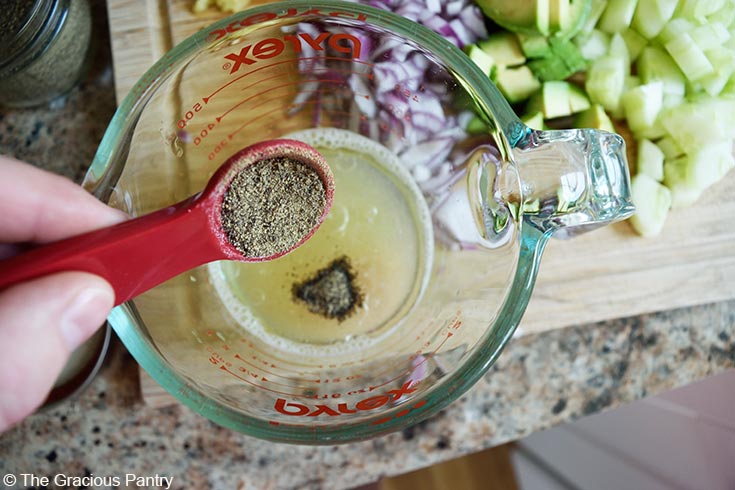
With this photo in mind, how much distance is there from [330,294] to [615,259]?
0.56m

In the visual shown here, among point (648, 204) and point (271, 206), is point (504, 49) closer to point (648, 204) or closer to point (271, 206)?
point (648, 204)

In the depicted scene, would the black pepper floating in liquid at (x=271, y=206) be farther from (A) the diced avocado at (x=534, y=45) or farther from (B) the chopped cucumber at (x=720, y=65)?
(B) the chopped cucumber at (x=720, y=65)

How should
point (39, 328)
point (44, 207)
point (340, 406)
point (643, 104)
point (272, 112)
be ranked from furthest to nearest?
1. point (643, 104)
2. point (272, 112)
3. point (340, 406)
4. point (44, 207)
5. point (39, 328)

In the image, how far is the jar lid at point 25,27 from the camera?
101cm

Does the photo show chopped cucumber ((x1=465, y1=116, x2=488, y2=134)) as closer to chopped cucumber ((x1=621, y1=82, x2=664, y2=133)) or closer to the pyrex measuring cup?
the pyrex measuring cup

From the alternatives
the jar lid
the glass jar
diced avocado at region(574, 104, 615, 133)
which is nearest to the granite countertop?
the glass jar

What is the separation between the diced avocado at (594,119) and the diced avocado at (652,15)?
0.18 m

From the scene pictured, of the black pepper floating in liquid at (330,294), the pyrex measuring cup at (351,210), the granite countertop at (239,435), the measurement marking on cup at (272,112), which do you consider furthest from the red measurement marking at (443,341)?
the measurement marking on cup at (272,112)

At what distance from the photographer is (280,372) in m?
1.01

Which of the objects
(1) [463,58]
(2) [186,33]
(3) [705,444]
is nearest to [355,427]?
(1) [463,58]

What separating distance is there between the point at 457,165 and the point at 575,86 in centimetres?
37

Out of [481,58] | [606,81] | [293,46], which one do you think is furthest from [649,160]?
[293,46]

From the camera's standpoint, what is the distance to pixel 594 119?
1.20 m

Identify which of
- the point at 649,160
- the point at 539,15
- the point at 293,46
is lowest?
the point at 649,160
